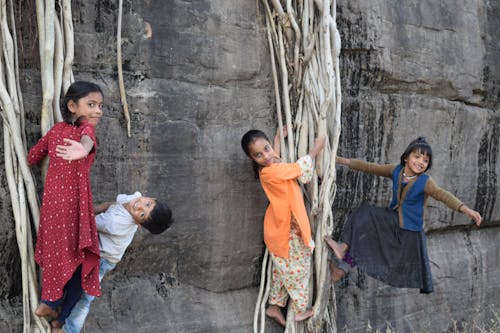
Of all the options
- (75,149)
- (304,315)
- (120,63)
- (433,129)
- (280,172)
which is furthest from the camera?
(433,129)

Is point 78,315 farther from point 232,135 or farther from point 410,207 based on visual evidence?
point 410,207

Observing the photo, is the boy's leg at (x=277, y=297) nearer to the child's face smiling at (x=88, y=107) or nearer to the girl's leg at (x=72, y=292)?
the girl's leg at (x=72, y=292)

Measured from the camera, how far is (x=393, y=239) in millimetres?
3506

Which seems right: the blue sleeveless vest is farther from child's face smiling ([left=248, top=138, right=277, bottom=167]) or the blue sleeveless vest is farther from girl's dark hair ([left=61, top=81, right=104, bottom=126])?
girl's dark hair ([left=61, top=81, right=104, bottom=126])

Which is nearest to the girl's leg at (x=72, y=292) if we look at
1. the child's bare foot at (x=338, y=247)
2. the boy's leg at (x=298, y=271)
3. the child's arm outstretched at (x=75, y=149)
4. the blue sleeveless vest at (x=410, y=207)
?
the child's arm outstretched at (x=75, y=149)

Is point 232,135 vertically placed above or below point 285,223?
above

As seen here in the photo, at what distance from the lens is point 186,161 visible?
10.7ft

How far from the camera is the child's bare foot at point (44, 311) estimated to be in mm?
2652

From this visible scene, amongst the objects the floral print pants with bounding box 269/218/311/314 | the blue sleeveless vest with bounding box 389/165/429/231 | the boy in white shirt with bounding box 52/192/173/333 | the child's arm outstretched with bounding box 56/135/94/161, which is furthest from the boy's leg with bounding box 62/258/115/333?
the blue sleeveless vest with bounding box 389/165/429/231

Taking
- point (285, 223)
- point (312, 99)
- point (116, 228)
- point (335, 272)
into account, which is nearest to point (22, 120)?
point (116, 228)

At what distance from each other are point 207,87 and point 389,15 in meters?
1.30

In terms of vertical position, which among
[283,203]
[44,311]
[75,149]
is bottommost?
[44,311]

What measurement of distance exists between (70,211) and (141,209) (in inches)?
11.8

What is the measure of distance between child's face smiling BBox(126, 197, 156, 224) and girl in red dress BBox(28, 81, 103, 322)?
185 mm
